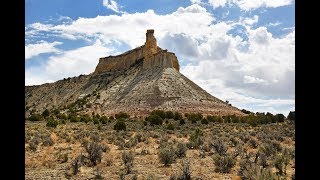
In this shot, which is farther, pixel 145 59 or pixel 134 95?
pixel 145 59

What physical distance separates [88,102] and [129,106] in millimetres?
19646

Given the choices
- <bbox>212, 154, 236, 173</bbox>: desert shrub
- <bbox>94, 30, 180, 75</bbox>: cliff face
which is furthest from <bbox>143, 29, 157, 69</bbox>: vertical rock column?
<bbox>212, 154, 236, 173</bbox>: desert shrub

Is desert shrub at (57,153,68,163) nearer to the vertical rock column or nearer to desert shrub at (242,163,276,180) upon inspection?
desert shrub at (242,163,276,180)

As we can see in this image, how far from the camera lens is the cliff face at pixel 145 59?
90.8m

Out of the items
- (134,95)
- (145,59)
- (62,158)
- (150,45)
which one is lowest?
(62,158)

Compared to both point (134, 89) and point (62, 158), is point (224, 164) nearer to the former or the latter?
point (62, 158)

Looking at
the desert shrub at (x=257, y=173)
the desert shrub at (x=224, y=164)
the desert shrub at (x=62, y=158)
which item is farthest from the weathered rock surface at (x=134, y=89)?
the desert shrub at (x=257, y=173)

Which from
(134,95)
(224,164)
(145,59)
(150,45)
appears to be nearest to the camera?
(224,164)

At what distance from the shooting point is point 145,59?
96062 millimetres

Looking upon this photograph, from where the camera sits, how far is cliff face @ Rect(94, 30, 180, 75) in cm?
9075

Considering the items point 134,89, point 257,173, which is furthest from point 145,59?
point 257,173

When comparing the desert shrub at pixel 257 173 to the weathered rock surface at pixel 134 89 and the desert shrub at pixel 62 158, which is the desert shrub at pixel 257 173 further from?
the weathered rock surface at pixel 134 89

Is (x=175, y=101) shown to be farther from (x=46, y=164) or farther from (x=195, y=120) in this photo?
(x=46, y=164)
